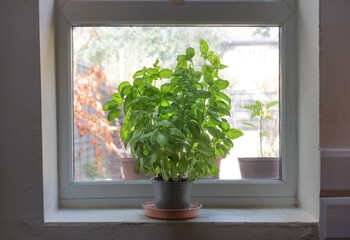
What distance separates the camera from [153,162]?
134 cm

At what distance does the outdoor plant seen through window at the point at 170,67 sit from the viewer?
1604 millimetres

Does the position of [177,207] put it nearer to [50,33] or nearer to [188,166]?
[188,166]

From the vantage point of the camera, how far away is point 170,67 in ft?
5.28

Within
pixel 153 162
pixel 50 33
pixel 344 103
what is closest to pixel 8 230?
pixel 153 162

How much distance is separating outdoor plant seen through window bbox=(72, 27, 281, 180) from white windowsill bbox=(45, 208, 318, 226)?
0.14 metres

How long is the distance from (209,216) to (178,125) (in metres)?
0.34

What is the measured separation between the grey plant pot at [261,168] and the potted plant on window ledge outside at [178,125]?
20cm

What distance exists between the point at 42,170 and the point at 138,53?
56 centimetres

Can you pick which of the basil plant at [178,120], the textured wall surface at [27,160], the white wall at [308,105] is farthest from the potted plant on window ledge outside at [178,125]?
the white wall at [308,105]

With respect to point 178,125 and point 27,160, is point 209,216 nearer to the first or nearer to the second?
point 178,125

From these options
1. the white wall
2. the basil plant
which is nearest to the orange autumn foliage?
the basil plant

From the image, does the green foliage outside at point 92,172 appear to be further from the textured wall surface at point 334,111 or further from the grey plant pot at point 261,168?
the textured wall surface at point 334,111

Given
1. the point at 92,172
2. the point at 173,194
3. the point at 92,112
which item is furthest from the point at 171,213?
the point at 92,112

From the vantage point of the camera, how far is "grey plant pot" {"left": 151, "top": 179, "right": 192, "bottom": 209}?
1.39m
